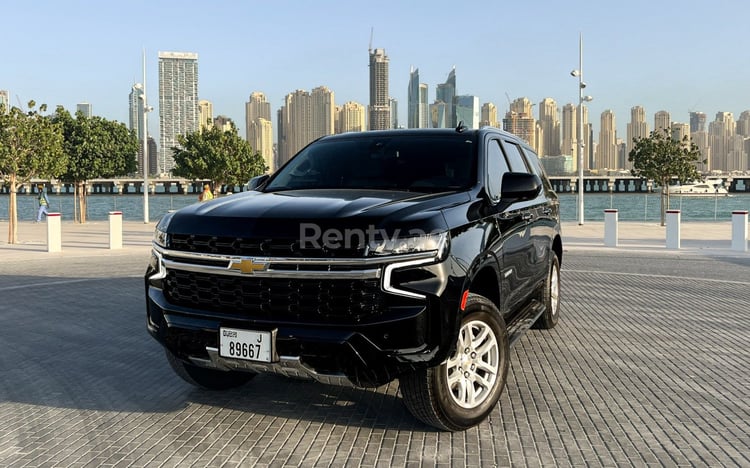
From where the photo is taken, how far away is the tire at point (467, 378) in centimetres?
402

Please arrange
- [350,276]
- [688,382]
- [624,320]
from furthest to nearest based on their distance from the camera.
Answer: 1. [624,320]
2. [688,382]
3. [350,276]

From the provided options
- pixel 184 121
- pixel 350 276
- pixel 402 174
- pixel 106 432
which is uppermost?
pixel 184 121

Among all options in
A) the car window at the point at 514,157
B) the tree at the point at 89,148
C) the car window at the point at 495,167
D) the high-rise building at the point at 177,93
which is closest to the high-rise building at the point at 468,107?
the car window at the point at 514,157

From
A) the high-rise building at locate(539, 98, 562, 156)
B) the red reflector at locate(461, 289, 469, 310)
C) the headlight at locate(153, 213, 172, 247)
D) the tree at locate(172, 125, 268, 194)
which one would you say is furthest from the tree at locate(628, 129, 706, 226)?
the high-rise building at locate(539, 98, 562, 156)

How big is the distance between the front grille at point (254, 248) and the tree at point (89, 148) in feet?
106

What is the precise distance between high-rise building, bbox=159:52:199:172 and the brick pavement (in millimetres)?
92165

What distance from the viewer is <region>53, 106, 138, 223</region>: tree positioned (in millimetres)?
35219

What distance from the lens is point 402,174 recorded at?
5094 mm

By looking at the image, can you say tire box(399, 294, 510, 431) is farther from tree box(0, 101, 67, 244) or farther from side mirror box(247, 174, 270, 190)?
tree box(0, 101, 67, 244)

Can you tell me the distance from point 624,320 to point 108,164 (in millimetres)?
33805

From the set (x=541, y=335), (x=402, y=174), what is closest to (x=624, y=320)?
(x=541, y=335)

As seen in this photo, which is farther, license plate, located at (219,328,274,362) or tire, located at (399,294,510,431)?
tire, located at (399,294,510,431)

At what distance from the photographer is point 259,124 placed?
391 ft

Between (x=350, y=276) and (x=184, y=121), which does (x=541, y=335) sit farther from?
(x=184, y=121)
